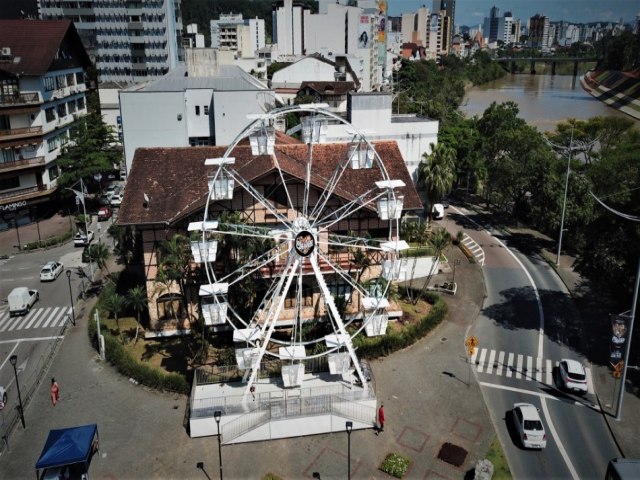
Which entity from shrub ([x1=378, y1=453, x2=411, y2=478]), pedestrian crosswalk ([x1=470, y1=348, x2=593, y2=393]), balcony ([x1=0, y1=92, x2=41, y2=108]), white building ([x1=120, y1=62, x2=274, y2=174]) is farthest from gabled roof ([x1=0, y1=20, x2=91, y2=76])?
shrub ([x1=378, y1=453, x2=411, y2=478])

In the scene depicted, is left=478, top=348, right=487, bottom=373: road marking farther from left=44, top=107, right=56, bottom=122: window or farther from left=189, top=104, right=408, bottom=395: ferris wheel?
left=44, top=107, right=56, bottom=122: window

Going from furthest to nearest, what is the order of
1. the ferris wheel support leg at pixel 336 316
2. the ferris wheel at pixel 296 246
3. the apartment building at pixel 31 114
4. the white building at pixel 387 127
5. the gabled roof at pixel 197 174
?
1. the apartment building at pixel 31 114
2. the white building at pixel 387 127
3. the gabled roof at pixel 197 174
4. the ferris wheel support leg at pixel 336 316
5. the ferris wheel at pixel 296 246

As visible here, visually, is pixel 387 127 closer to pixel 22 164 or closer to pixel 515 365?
pixel 515 365

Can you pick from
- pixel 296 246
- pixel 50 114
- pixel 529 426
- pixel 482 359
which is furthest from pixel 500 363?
pixel 50 114

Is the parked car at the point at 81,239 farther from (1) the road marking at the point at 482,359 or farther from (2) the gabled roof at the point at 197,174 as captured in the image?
(1) the road marking at the point at 482,359

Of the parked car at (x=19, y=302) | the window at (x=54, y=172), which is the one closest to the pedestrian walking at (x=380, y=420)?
the parked car at (x=19, y=302)
